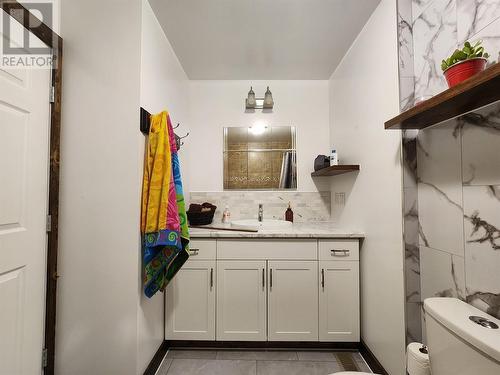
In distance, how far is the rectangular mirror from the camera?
2.58 m

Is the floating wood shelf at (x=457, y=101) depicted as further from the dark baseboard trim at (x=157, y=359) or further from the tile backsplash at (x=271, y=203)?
the dark baseboard trim at (x=157, y=359)

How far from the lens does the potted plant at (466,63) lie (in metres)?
0.86

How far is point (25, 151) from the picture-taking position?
1.25 meters

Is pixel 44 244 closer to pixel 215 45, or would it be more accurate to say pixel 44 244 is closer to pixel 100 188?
pixel 100 188

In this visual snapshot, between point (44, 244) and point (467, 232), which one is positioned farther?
point (44, 244)

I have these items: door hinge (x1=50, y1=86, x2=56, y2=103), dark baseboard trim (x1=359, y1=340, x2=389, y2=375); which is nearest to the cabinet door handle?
dark baseboard trim (x1=359, y1=340, x2=389, y2=375)

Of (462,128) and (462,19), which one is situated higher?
(462,19)

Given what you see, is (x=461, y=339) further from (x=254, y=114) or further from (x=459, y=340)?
(x=254, y=114)

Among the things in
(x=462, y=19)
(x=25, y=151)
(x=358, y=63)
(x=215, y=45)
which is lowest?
(x=25, y=151)

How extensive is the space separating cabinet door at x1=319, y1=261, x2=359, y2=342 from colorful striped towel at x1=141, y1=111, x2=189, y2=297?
1126 millimetres

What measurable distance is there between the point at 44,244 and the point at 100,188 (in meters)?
0.41

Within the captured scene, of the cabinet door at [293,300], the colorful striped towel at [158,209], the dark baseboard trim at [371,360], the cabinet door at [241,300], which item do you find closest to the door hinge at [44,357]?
the colorful striped towel at [158,209]

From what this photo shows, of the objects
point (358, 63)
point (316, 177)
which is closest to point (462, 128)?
point (358, 63)

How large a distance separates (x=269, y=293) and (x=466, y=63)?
1709 mm
